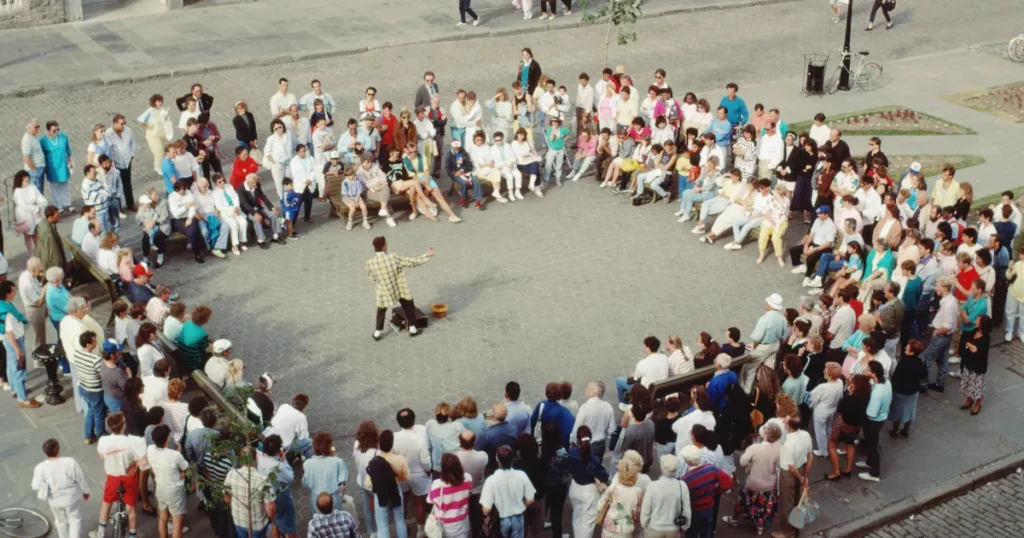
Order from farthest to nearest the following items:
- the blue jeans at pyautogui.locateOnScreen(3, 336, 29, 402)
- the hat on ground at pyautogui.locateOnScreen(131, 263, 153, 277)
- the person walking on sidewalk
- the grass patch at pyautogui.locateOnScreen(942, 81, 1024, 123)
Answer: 1. the person walking on sidewalk
2. the grass patch at pyautogui.locateOnScreen(942, 81, 1024, 123)
3. the hat on ground at pyautogui.locateOnScreen(131, 263, 153, 277)
4. the blue jeans at pyautogui.locateOnScreen(3, 336, 29, 402)

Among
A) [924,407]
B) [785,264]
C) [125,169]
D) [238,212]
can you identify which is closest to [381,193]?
[238,212]

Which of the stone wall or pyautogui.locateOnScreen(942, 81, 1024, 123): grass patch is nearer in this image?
pyautogui.locateOnScreen(942, 81, 1024, 123): grass patch

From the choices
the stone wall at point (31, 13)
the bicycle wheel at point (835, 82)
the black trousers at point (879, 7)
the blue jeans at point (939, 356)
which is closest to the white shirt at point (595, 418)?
the blue jeans at point (939, 356)

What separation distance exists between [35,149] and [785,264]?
1247 centimetres

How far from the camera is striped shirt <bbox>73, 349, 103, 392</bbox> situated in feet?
47.3

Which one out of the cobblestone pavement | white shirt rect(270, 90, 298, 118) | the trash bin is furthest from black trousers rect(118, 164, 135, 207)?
the trash bin

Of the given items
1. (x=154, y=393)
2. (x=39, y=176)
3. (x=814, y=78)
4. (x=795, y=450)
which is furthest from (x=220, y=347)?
(x=814, y=78)

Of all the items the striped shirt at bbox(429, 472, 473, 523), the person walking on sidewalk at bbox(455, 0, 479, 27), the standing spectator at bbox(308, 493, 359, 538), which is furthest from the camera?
the person walking on sidewalk at bbox(455, 0, 479, 27)

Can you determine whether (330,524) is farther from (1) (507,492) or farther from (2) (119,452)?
(2) (119,452)

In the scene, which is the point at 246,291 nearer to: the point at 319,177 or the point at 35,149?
the point at 319,177

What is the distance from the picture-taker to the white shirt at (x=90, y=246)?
18109 mm

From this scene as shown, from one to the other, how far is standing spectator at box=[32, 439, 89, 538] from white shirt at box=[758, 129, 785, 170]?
532 inches

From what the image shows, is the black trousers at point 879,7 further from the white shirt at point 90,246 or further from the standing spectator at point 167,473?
the standing spectator at point 167,473

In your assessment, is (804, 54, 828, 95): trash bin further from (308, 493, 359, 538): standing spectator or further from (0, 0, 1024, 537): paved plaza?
(308, 493, 359, 538): standing spectator
